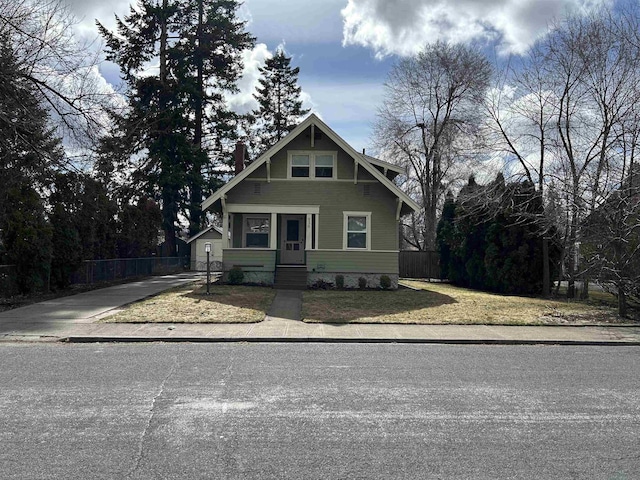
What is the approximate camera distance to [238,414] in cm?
508

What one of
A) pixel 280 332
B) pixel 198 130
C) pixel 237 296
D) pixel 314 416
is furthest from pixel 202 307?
pixel 198 130

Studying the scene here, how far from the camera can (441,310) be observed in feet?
45.2

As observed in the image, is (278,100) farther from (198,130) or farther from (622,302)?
(622,302)

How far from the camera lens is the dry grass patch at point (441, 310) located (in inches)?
475

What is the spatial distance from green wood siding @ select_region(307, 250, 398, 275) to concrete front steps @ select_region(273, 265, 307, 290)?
40 cm

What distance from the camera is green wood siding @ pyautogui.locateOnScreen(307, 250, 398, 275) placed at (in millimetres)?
19750

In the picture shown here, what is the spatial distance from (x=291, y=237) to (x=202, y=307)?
29.1 feet

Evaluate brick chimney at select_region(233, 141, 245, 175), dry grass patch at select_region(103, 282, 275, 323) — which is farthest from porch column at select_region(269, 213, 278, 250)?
brick chimney at select_region(233, 141, 245, 175)

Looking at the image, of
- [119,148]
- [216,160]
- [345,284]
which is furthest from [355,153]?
[216,160]

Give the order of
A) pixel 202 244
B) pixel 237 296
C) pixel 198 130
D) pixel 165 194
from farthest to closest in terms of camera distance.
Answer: pixel 198 130 → pixel 202 244 → pixel 165 194 → pixel 237 296

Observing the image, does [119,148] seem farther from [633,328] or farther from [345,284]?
[633,328]

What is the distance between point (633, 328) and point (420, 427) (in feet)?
31.2

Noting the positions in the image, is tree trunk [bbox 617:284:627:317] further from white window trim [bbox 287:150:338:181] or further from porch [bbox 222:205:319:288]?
white window trim [bbox 287:150:338:181]

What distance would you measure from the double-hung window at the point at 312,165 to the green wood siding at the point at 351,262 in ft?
10.8
